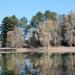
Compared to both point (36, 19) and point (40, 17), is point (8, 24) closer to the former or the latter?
point (36, 19)

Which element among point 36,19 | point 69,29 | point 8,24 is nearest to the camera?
point 69,29

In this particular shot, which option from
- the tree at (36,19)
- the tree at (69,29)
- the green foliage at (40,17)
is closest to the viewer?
the tree at (69,29)

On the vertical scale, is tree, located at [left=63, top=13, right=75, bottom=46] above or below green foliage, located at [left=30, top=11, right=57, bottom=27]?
below

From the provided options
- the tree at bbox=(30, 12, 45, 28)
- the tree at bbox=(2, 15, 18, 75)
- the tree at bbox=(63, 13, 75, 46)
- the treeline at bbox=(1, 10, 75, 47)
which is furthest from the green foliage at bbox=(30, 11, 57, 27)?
the tree at bbox=(63, 13, 75, 46)

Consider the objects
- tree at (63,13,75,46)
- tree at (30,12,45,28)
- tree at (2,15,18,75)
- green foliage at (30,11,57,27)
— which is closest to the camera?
tree at (63,13,75,46)

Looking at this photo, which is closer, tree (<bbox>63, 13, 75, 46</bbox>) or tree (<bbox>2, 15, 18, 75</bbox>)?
tree (<bbox>63, 13, 75, 46</bbox>)

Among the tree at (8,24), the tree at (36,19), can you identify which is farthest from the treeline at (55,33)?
the tree at (36,19)

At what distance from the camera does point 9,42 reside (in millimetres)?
82000

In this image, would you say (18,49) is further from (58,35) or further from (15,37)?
(58,35)

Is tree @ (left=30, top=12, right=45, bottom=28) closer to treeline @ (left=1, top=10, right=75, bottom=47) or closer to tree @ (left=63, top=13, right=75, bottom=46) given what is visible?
treeline @ (left=1, top=10, right=75, bottom=47)

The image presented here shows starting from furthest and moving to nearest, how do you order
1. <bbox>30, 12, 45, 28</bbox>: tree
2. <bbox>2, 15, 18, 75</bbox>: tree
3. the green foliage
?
1. <bbox>30, 12, 45, 28</bbox>: tree
2. the green foliage
3. <bbox>2, 15, 18, 75</bbox>: tree

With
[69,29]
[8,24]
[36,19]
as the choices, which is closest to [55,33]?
[69,29]

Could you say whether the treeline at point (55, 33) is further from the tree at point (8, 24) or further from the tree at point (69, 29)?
the tree at point (8, 24)

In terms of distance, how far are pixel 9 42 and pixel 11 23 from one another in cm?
3037
